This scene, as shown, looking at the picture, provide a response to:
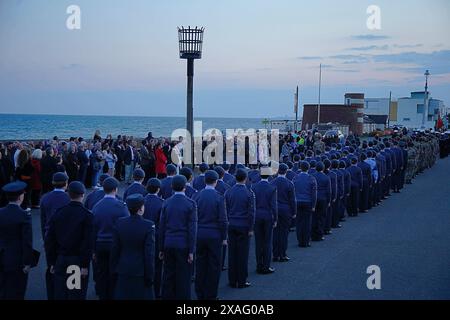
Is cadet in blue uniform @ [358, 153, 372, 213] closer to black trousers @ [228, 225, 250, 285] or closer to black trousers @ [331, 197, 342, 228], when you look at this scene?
black trousers @ [331, 197, 342, 228]

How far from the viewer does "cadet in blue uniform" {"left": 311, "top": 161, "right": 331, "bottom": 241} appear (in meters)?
13.6

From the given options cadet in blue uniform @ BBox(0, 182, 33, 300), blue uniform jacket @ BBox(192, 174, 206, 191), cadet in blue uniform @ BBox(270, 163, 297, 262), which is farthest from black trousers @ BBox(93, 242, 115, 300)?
cadet in blue uniform @ BBox(270, 163, 297, 262)

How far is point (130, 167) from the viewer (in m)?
22.7

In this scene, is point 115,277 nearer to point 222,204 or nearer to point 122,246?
point 122,246

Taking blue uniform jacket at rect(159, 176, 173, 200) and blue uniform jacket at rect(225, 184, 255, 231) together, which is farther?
blue uniform jacket at rect(159, 176, 173, 200)

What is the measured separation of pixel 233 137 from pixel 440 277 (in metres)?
18.8

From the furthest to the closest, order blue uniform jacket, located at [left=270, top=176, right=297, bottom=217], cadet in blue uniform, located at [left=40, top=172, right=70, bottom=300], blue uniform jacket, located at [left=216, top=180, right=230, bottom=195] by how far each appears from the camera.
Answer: blue uniform jacket, located at [left=270, top=176, right=297, bottom=217], blue uniform jacket, located at [left=216, top=180, right=230, bottom=195], cadet in blue uniform, located at [left=40, top=172, right=70, bottom=300]

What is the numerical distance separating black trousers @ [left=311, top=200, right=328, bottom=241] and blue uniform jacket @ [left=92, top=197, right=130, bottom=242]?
6.78 m

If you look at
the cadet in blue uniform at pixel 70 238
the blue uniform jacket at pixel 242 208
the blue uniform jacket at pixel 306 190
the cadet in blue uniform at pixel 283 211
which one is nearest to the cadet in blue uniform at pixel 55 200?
the cadet in blue uniform at pixel 70 238

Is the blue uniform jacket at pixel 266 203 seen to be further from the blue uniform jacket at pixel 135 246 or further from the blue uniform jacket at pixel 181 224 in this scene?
the blue uniform jacket at pixel 135 246

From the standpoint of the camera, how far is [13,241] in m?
7.29

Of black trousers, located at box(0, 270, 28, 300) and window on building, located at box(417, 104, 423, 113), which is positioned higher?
window on building, located at box(417, 104, 423, 113)

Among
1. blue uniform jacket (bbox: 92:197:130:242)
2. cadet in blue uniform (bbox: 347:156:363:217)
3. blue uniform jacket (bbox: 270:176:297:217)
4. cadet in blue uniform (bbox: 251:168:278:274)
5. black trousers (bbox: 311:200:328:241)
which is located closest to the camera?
blue uniform jacket (bbox: 92:197:130:242)

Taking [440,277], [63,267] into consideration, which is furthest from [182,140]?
[63,267]
